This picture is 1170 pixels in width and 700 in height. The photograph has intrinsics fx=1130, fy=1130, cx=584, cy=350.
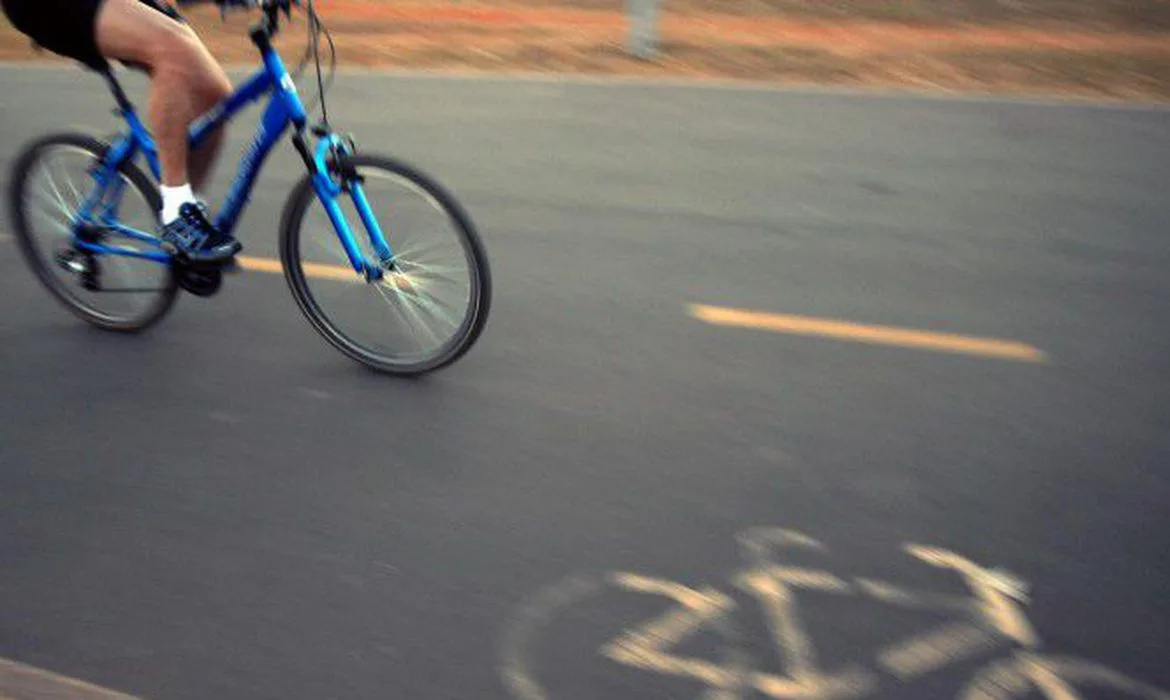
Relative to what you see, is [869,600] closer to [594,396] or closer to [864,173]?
[594,396]

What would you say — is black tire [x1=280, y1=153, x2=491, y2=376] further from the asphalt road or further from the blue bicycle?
the asphalt road

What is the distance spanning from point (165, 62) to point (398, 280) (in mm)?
1150

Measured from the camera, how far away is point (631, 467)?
382 cm

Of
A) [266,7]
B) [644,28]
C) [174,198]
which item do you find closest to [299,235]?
[174,198]

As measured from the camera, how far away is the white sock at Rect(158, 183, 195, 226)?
4320 mm

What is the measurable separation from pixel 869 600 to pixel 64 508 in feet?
8.36

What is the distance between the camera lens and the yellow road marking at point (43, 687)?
2693 mm

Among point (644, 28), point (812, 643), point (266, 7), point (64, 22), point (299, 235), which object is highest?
point (266, 7)

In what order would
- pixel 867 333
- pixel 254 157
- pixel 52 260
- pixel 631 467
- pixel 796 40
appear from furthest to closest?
1. pixel 796 40
2. pixel 52 260
3. pixel 867 333
4. pixel 254 157
5. pixel 631 467

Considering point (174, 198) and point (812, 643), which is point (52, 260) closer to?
point (174, 198)

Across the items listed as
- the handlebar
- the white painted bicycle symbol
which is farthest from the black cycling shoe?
the white painted bicycle symbol

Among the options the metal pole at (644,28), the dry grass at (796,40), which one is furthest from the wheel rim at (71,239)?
the metal pole at (644,28)

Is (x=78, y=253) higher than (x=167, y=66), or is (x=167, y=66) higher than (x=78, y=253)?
(x=167, y=66)

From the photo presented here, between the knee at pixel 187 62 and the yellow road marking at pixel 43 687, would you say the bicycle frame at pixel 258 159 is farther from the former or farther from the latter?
the yellow road marking at pixel 43 687
